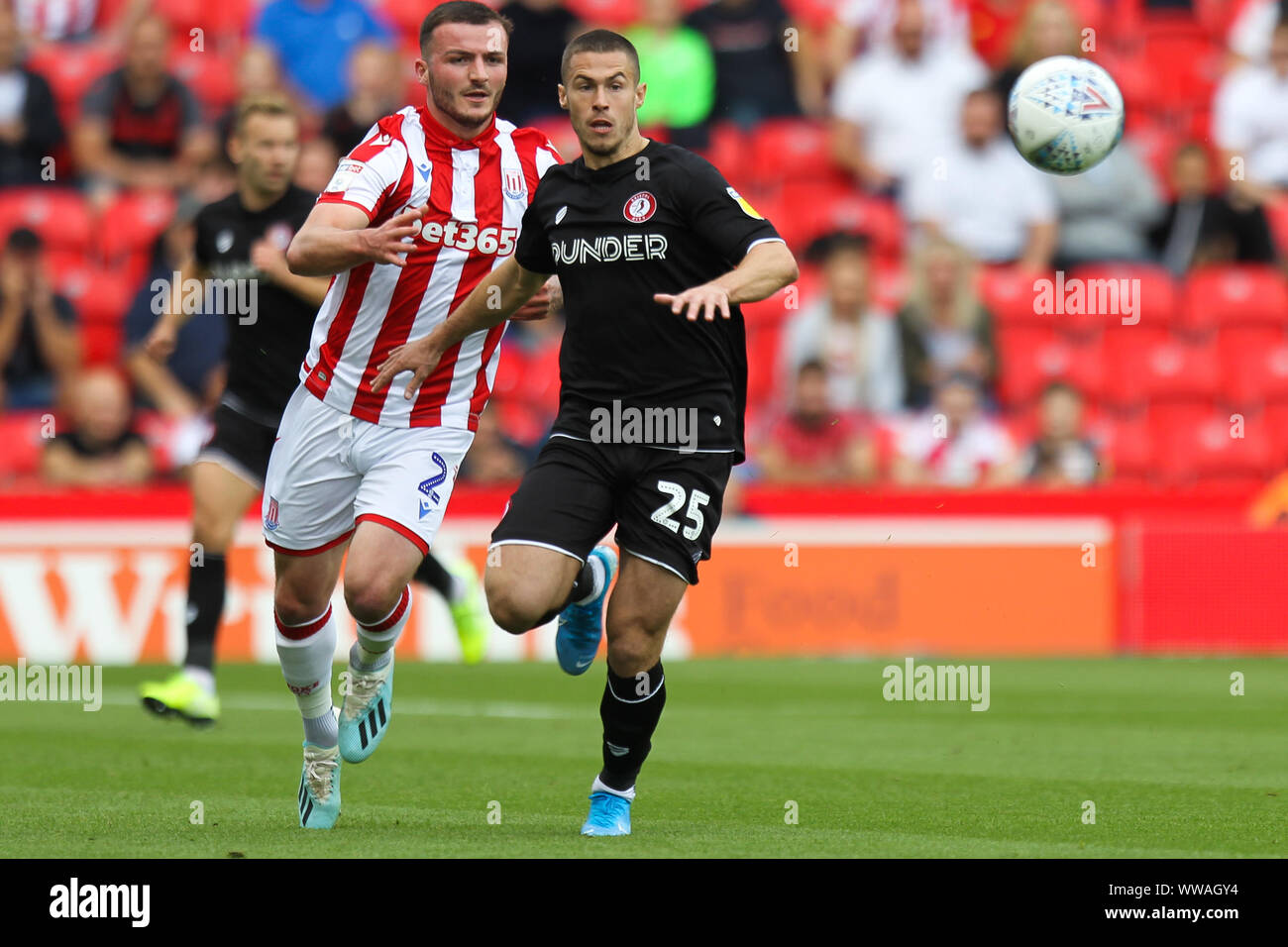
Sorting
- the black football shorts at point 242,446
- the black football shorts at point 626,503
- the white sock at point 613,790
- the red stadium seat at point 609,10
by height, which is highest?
the red stadium seat at point 609,10

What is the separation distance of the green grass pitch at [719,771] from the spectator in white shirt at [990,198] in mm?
4809

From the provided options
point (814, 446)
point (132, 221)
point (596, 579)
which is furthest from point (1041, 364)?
point (596, 579)

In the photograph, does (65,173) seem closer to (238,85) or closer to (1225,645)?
(238,85)

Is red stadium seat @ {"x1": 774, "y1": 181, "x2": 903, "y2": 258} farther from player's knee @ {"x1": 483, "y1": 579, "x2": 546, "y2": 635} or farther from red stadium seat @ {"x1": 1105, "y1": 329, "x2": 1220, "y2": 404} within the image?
player's knee @ {"x1": 483, "y1": 579, "x2": 546, "y2": 635}

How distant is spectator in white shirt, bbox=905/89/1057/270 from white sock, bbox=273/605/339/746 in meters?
10.4

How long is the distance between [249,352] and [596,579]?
2859 mm

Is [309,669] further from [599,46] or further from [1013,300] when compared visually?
[1013,300]

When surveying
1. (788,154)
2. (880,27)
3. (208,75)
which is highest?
(880,27)

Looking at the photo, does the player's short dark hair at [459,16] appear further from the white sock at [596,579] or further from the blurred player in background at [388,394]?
the white sock at [596,579]

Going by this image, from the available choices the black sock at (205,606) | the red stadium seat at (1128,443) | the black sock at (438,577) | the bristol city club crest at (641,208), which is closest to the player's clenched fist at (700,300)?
the bristol city club crest at (641,208)

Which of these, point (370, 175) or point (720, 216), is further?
point (370, 175)

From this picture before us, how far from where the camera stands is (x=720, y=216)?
270 inches

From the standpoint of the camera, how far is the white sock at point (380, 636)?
7367mm

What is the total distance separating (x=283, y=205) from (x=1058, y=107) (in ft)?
12.5
